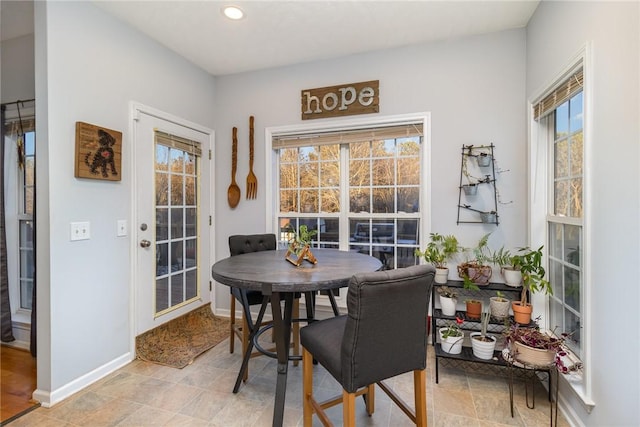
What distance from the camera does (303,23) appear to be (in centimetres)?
242

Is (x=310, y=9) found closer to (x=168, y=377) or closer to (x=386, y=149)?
(x=386, y=149)

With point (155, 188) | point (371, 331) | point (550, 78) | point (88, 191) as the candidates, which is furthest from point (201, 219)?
point (550, 78)

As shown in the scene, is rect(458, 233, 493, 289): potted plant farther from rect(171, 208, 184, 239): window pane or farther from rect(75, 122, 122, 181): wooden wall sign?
rect(75, 122, 122, 181): wooden wall sign

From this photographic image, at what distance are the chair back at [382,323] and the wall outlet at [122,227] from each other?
2.01m

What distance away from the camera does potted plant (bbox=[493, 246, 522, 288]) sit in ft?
7.48

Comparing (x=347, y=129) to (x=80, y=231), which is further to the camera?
(x=347, y=129)

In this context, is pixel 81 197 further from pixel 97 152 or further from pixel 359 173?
pixel 359 173

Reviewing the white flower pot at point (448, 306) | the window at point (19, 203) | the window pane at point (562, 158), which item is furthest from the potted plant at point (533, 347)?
the window at point (19, 203)

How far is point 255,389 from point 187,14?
2.78 meters

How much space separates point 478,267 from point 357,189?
4.19ft

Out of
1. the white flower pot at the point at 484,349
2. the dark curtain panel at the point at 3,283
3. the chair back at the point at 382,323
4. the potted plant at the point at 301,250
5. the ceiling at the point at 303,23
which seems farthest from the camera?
the dark curtain panel at the point at 3,283

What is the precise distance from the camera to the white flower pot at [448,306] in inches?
92.2

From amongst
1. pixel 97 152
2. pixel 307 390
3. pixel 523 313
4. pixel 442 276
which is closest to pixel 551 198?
pixel 523 313

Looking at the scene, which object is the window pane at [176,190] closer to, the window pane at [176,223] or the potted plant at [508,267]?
the window pane at [176,223]
